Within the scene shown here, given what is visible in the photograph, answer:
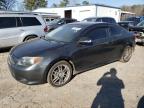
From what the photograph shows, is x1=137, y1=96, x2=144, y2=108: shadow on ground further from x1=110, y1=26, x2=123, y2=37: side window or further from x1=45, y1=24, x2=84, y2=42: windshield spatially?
x1=110, y1=26, x2=123, y2=37: side window

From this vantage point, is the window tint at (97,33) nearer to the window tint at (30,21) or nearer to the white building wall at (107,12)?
the window tint at (30,21)

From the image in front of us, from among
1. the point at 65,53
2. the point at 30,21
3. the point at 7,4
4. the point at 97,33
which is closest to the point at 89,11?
the point at 30,21

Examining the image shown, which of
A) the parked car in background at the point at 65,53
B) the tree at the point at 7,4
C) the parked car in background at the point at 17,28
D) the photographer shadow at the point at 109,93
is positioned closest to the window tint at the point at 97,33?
the parked car in background at the point at 65,53

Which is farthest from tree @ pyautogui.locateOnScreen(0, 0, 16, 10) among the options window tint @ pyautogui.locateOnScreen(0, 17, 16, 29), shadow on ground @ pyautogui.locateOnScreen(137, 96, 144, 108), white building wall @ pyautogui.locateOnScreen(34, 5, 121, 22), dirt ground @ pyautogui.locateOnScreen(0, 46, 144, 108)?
shadow on ground @ pyautogui.locateOnScreen(137, 96, 144, 108)

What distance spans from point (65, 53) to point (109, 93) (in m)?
1.53

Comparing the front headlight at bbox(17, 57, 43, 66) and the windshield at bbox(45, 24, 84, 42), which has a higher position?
the windshield at bbox(45, 24, 84, 42)

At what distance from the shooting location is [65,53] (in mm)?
5508

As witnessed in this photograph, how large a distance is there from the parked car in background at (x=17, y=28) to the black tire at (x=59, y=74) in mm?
4518

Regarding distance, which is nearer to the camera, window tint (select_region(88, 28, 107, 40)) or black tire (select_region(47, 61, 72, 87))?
black tire (select_region(47, 61, 72, 87))

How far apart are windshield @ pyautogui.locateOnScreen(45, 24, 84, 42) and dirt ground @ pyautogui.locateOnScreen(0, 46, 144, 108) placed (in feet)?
3.92

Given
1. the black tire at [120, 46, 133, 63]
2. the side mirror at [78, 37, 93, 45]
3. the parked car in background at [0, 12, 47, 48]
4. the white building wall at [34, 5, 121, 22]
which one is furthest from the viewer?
the white building wall at [34, 5, 121, 22]

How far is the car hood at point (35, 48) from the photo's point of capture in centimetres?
532

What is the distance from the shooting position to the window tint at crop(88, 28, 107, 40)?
6.29 metres

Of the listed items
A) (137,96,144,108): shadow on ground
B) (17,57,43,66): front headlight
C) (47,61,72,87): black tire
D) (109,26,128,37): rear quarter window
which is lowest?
(137,96,144,108): shadow on ground
